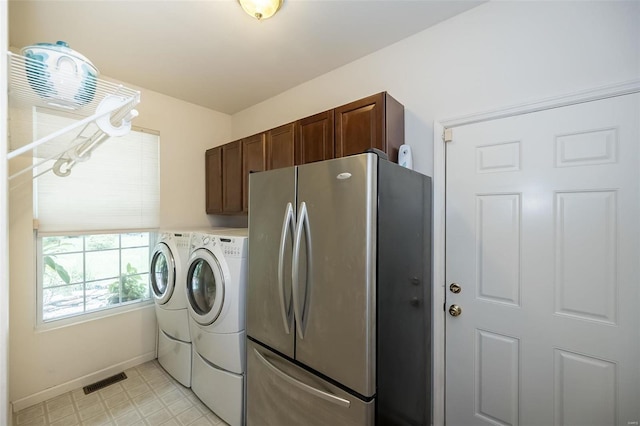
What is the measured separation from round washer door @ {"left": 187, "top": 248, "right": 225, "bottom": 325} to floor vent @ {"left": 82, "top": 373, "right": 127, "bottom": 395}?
1.14 m

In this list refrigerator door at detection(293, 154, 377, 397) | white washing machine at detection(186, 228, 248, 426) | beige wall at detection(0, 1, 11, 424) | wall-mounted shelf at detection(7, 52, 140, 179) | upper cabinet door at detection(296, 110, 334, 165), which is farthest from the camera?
upper cabinet door at detection(296, 110, 334, 165)

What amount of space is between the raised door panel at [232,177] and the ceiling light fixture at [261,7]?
138 cm

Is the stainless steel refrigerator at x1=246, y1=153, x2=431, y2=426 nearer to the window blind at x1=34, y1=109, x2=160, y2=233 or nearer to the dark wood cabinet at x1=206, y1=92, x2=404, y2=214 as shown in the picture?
the dark wood cabinet at x1=206, y1=92, x2=404, y2=214

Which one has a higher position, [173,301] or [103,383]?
[173,301]

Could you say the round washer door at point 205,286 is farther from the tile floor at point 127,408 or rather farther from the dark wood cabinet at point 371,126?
the dark wood cabinet at point 371,126

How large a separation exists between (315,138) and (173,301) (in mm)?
1901

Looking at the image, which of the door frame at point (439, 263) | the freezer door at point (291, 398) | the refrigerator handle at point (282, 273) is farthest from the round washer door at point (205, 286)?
the door frame at point (439, 263)

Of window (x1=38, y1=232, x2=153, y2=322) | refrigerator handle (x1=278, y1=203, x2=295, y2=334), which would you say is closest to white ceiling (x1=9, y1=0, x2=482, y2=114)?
refrigerator handle (x1=278, y1=203, x2=295, y2=334)

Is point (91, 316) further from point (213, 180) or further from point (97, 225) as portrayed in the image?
point (213, 180)

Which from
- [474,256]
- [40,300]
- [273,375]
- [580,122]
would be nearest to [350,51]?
[580,122]

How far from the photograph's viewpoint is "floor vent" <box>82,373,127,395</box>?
2.30 m

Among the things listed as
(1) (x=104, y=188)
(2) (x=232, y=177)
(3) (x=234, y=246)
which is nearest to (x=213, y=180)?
(2) (x=232, y=177)

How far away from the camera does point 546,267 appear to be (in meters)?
1.45

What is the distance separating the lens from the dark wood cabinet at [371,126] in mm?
1716
